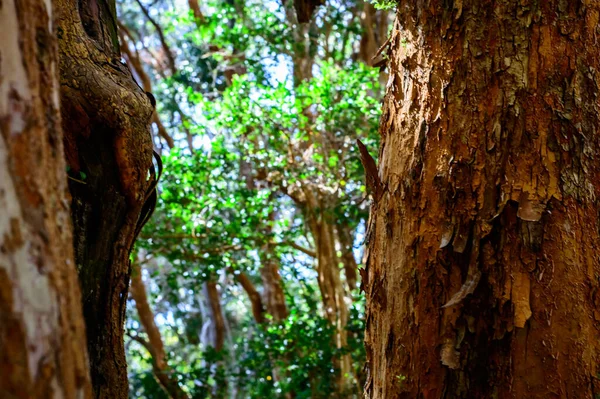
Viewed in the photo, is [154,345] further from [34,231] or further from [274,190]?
[34,231]

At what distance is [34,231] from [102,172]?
4.70 ft

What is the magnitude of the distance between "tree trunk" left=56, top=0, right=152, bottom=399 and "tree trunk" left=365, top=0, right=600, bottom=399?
39.5 inches

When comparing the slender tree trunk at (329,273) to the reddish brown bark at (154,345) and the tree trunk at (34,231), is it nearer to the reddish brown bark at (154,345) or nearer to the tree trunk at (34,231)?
the reddish brown bark at (154,345)

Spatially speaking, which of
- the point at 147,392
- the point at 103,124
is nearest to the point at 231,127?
the point at 147,392

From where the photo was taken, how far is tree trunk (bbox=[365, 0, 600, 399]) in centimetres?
210

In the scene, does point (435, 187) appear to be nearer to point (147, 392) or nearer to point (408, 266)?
point (408, 266)

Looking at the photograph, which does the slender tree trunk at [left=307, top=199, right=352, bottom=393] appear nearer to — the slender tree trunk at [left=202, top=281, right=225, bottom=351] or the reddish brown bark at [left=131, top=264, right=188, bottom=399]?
the reddish brown bark at [left=131, top=264, right=188, bottom=399]

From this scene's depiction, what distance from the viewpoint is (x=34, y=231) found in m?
1.07

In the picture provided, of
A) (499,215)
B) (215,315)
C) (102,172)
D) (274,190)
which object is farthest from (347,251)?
(499,215)

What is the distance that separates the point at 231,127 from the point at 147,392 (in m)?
3.89

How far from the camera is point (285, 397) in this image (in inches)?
303

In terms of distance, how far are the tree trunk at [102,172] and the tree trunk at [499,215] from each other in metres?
1.00

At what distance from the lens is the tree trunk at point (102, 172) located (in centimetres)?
237

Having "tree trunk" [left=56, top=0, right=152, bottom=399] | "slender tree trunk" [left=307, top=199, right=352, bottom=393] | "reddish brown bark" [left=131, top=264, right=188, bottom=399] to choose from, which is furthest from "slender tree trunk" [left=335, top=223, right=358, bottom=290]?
"tree trunk" [left=56, top=0, right=152, bottom=399]
